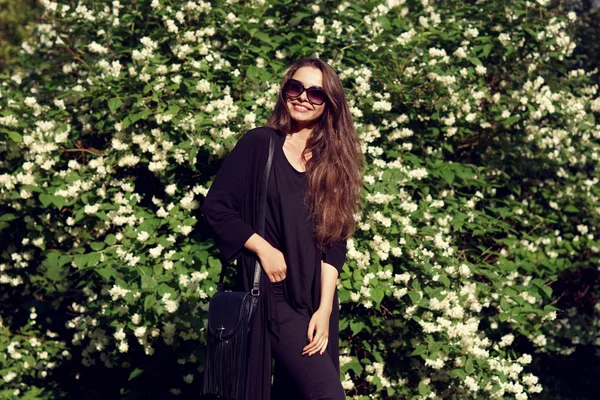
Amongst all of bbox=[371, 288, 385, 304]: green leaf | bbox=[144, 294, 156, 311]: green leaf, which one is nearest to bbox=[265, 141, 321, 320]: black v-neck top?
bbox=[371, 288, 385, 304]: green leaf

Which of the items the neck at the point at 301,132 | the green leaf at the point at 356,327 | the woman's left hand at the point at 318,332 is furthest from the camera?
the green leaf at the point at 356,327

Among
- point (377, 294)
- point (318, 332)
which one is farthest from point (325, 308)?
point (377, 294)

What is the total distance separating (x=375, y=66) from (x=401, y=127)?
440mm

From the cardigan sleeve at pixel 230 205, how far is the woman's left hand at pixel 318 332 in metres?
0.39

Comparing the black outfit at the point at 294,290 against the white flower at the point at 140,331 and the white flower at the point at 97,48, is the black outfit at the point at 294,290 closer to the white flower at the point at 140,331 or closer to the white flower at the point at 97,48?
the white flower at the point at 140,331

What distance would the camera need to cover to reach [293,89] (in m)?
3.58

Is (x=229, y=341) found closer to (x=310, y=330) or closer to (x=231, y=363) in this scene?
(x=231, y=363)

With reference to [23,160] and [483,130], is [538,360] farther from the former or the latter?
[23,160]

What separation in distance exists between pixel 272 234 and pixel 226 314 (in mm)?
370

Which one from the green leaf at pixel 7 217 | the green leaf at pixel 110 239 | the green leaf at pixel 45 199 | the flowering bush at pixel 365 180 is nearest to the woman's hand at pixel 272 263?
the flowering bush at pixel 365 180

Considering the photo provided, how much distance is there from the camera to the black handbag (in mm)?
3281

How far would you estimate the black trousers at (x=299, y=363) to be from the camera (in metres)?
3.33

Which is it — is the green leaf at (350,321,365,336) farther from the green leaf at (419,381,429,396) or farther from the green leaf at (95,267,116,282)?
the green leaf at (95,267,116,282)

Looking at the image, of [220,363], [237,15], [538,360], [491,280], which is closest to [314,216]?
[220,363]
